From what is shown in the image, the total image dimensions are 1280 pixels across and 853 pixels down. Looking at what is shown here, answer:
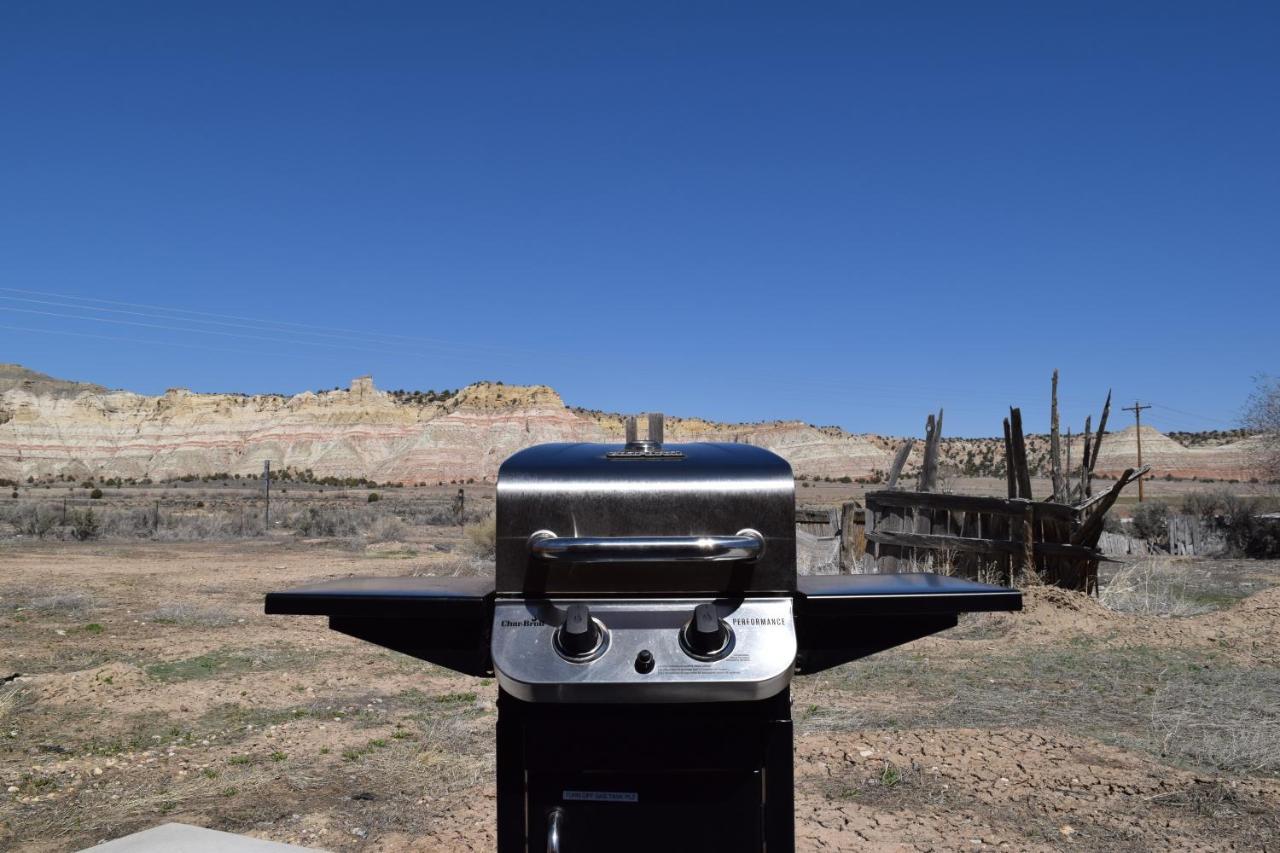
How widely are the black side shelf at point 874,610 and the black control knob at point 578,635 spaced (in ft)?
1.71

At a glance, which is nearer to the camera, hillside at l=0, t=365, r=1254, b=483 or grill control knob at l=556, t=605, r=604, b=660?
grill control knob at l=556, t=605, r=604, b=660

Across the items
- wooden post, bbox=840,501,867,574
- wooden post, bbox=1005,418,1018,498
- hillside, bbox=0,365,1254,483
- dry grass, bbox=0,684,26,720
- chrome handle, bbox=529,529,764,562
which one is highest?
hillside, bbox=0,365,1254,483

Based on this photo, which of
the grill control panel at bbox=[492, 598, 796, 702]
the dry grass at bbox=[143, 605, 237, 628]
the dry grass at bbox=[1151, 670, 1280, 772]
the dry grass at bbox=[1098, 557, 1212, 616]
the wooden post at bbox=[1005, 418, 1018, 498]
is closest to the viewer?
the grill control panel at bbox=[492, 598, 796, 702]

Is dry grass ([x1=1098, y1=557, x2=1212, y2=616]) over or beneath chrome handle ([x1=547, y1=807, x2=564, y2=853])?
beneath

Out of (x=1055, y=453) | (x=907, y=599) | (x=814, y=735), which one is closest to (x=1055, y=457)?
(x=1055, y=453)

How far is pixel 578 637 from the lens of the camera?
206cm

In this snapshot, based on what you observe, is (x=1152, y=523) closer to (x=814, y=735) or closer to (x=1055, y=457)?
(x=1055, y=457)

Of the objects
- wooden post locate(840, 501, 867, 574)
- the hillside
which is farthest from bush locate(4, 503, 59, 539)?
the hillside

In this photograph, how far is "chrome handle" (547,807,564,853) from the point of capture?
2.20 meters

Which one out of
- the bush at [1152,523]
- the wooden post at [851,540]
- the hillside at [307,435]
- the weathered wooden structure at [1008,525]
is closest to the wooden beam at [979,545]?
the weathered wooden structure at [1008,525]

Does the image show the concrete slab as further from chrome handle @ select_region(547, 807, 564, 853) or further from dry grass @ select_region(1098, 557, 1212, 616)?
dry grass @ select_region(1098, 557, 1212, 616)

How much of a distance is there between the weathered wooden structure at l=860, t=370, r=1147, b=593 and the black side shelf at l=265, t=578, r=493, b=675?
8.69 m

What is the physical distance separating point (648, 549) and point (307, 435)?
8043cm

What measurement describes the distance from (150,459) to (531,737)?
83755mm
